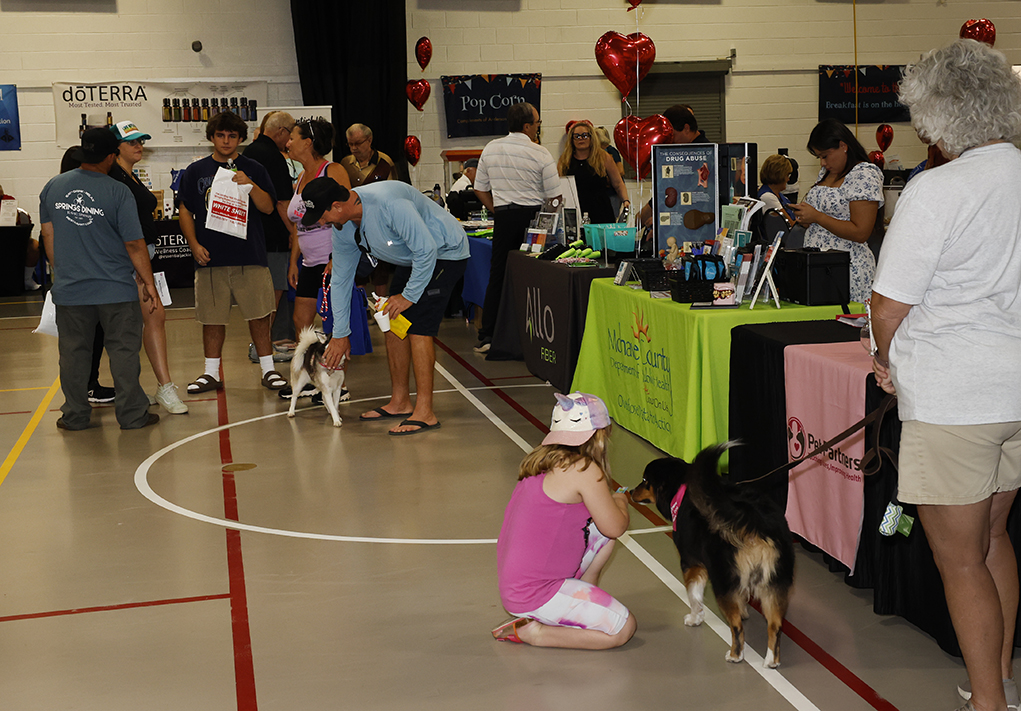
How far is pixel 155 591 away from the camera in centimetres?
320

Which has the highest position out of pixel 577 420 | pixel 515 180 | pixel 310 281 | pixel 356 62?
pixel 356 62

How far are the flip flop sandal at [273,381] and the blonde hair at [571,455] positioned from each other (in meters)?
3.83

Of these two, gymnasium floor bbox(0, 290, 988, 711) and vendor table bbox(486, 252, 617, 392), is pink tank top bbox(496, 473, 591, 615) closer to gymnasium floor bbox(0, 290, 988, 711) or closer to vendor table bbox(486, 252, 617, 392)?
gymnasium floor bbox(0, 290, 988, 711)

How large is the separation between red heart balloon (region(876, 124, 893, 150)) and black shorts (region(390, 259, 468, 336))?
9.51 metres

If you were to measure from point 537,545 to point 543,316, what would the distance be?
3.32 m

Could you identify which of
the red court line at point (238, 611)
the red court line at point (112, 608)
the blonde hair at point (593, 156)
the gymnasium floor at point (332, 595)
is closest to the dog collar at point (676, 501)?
the gymnasium floor at point (332, 595)

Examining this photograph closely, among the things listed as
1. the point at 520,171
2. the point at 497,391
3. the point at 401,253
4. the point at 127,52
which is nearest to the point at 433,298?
the point at 401,253

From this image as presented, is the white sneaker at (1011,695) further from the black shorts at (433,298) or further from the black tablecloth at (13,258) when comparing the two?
the black tablecloth at (13,258)

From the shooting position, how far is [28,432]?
5.38m

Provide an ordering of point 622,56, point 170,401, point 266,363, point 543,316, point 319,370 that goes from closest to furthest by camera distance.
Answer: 1. point 319,370
2. point 170,401
3. point 543,316
4. point 266,363
5. point 622,56

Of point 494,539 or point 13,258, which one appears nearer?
point 494,539

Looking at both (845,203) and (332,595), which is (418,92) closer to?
(845,203)

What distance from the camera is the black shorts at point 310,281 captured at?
20.2ft

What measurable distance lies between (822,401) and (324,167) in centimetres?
392
